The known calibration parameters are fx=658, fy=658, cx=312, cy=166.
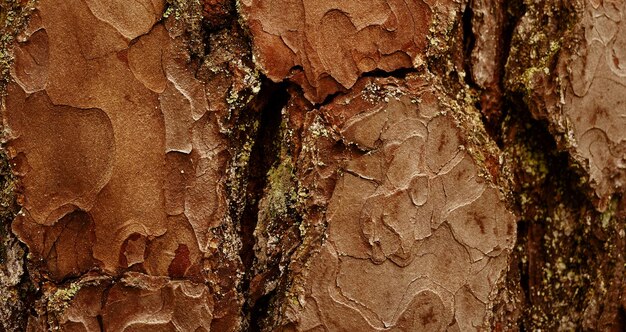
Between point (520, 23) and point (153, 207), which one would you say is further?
point (520, 23)

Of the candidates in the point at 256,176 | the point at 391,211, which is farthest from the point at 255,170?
the point at 391,211

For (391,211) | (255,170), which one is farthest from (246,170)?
(391,211)

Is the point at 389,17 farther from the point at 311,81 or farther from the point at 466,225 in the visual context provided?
the point at 466,225

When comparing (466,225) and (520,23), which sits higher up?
(520,23)

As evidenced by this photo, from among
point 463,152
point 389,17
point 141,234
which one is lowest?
point 141,234

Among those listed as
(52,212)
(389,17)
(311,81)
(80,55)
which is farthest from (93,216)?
(389,17)

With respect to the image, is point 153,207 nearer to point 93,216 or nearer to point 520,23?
point 93,216

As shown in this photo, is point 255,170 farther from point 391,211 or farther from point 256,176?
point 391,211
